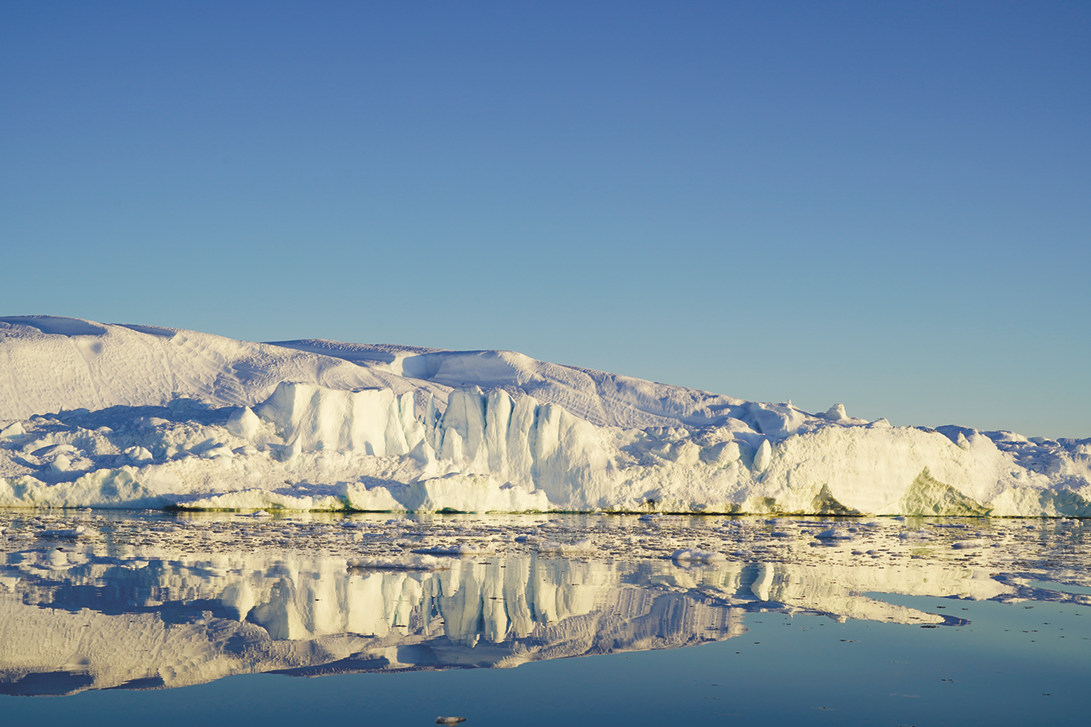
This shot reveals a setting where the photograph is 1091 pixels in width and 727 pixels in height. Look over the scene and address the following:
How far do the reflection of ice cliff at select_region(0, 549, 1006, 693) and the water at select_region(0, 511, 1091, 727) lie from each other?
0.10 feet

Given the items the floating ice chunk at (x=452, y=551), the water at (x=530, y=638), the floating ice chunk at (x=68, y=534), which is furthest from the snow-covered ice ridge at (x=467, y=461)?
the floating ice chunk at (x=452, y=551)

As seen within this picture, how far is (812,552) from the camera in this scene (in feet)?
46.5

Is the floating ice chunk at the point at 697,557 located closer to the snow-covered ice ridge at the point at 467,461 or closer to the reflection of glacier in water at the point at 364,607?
the reflection of glacier in water at the point at 364,607

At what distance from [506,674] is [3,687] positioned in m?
2.73

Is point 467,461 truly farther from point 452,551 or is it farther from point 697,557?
point 697,557

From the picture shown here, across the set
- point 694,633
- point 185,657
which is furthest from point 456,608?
point 185,657

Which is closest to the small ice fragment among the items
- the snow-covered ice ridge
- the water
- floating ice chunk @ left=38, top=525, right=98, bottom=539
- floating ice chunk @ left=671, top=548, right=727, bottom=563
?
the water

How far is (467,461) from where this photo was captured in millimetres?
27484

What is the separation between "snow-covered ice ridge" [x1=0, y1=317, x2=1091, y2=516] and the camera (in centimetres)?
2362

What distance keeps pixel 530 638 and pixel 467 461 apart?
69.0 ft

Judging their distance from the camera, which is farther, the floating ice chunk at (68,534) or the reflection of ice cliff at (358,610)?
the floating ice chunk at (68,534)

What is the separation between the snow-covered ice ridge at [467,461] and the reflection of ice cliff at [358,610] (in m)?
12.7

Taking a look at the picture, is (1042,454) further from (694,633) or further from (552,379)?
(694,633)

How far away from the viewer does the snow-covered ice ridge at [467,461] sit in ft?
77.5
